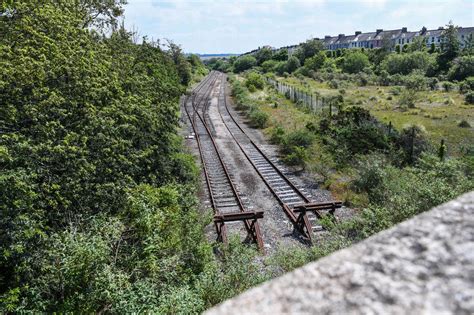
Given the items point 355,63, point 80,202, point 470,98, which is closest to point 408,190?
point 80,202

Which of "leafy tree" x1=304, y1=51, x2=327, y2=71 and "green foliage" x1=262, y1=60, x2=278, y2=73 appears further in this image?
"green foliage" x1=262, y1=60, x2=278, y2=73

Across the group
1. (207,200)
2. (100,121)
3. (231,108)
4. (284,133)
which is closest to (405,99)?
(231,108)

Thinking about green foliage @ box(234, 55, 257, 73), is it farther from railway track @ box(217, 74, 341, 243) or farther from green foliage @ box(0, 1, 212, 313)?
green foliage @ box(0, 1, 212, 313)

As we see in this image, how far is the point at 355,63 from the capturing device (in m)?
87.6

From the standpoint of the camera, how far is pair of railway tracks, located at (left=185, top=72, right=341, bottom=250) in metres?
12.2

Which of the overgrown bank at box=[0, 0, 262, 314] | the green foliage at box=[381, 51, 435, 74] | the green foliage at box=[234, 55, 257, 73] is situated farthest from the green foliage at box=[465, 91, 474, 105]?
the green foliage at box=[234, 55, 257, 73]

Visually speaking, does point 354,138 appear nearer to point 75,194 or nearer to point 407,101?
point 75,194

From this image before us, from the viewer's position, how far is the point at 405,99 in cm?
4384

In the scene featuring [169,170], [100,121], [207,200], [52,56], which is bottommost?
[207,200]

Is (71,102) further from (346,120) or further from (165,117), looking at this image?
(346,120)

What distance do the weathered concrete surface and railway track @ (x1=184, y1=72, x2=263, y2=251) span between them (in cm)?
1005

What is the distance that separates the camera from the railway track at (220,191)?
39.7 feet

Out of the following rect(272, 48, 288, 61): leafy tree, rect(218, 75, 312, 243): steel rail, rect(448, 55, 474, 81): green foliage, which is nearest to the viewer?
rect(218, 75, 312, 243): steel rail

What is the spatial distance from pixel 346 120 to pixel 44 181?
20.3m
